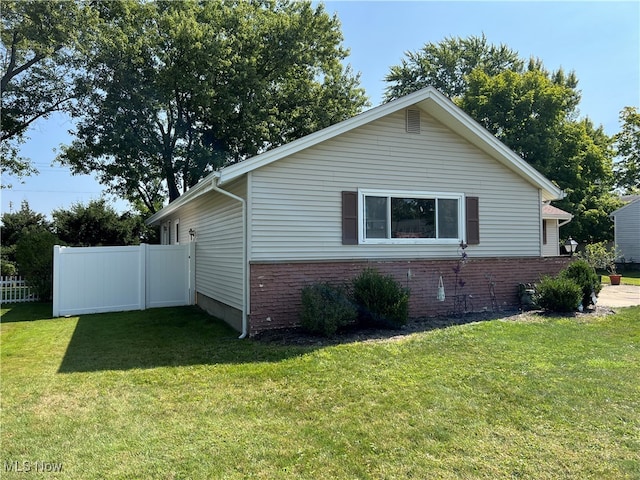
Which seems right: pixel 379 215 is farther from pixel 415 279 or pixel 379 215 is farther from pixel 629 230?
pixel 629 230

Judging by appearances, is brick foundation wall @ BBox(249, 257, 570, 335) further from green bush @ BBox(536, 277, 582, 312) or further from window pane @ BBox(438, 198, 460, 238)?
green bush @ BBox(536, 277, 582, 312)

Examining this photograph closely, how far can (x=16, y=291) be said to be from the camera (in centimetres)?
1295

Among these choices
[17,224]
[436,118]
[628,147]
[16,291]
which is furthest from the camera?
[628,147]

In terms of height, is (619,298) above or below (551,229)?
below

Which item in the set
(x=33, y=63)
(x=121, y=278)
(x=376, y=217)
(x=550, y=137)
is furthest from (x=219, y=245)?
(x=550, y=137)

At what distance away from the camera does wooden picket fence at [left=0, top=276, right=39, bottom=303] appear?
12.8 metres

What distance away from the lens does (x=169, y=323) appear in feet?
29.1

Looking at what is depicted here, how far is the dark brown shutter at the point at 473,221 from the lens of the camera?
9625 millimetres

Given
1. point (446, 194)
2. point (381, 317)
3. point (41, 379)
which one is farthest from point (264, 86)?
point (41, 379)

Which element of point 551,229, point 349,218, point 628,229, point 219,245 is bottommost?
point 219,245

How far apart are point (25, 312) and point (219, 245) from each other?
228 inches

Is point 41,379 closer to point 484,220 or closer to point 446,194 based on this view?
point 446,194

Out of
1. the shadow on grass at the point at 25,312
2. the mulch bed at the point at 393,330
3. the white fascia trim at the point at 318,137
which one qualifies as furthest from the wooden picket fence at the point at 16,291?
the mulch bed at the point at 393,330

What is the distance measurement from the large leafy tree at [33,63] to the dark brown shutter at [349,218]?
1579 centimetres
